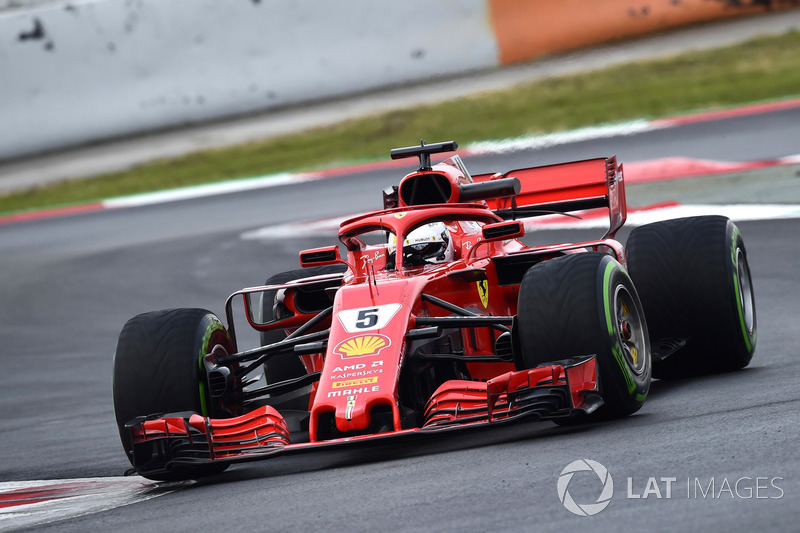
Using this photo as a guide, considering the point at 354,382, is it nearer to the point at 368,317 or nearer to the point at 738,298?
the point at 368,317

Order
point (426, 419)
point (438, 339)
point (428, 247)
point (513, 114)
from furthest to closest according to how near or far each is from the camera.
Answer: point (513, 114)
point (428, 247)
point (438, 339)
point (426, 419)

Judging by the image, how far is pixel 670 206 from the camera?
12.6m

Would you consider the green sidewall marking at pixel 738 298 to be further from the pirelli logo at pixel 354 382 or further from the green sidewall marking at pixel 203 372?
the green sidewall marking at pixel 203 372

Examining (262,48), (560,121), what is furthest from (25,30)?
(560,121)

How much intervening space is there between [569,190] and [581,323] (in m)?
3.17

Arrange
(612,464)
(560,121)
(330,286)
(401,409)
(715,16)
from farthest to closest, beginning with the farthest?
(715,16) < (560,121) < (330,286) < (401,409) < (612,464)

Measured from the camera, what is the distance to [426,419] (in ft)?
19.1

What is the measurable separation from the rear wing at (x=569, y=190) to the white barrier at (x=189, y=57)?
1103cm

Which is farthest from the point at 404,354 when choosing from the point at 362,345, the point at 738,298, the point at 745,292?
the point at 745,292

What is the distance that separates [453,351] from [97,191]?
45.9ft

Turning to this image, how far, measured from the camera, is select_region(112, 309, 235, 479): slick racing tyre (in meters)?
6.41

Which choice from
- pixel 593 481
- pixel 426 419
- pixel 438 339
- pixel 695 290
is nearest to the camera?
pixel 593 481

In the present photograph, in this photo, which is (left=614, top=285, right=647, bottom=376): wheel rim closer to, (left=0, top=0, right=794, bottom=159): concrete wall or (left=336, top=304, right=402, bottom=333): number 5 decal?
(left=336, top=304, right=402, bottom=333): number 5 decal

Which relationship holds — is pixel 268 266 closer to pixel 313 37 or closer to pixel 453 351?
pixel 453 351
